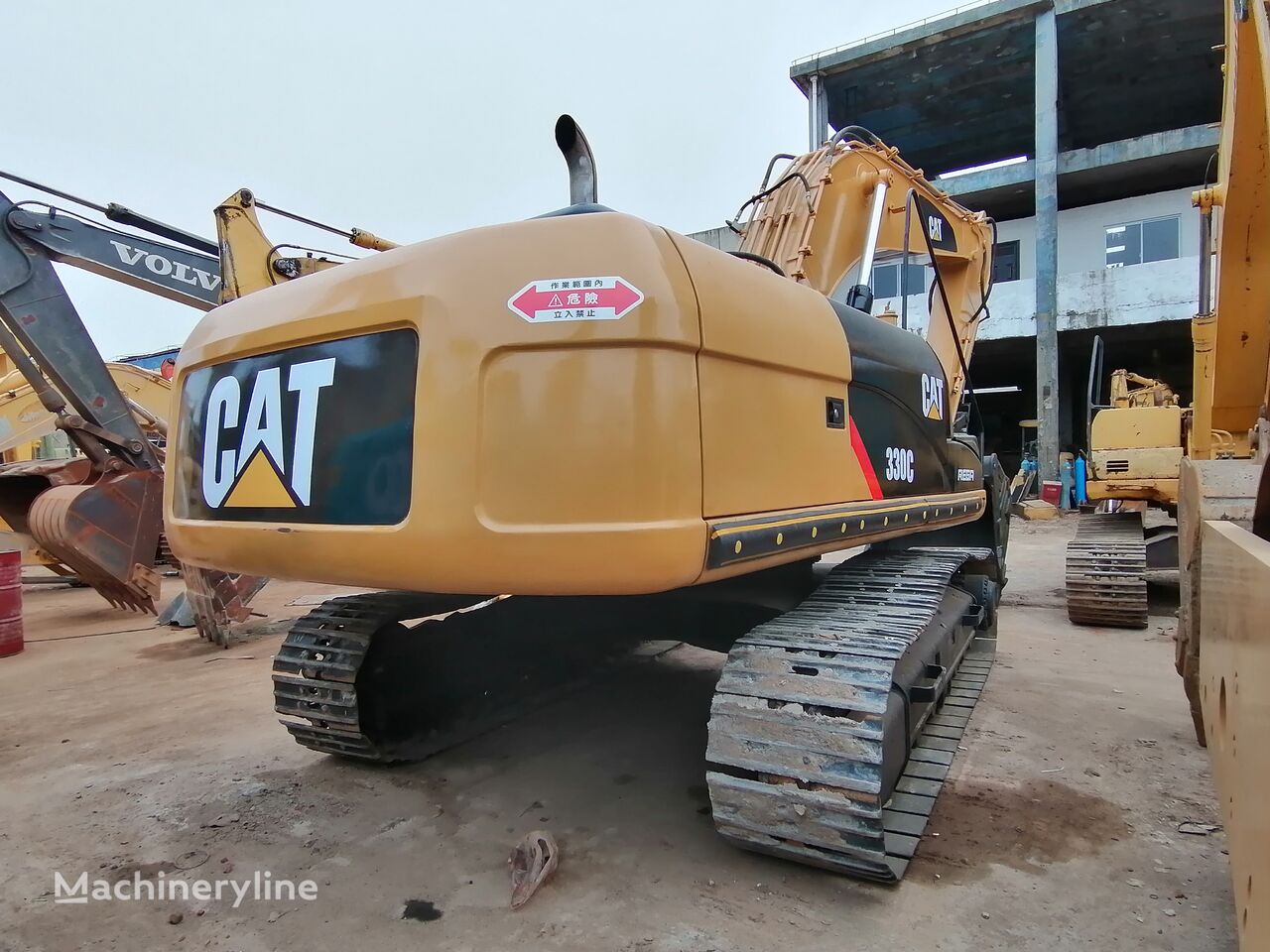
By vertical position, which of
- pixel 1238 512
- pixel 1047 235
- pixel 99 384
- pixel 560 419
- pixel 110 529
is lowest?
pixel 110 529

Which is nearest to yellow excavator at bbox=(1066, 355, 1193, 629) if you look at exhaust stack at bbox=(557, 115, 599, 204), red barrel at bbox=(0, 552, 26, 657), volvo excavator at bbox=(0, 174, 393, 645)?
exhaust stack at bbox=(557, 115, 599, 204)

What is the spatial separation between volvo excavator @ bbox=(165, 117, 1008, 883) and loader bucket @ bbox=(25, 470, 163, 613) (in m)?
4.52

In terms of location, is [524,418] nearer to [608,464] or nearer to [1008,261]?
[608,464]

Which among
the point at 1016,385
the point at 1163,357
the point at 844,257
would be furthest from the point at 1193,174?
the point at 844,257

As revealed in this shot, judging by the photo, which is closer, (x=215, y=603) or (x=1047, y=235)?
(x=215, y=603)

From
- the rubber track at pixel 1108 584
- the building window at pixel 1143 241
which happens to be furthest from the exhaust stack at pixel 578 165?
the building window at pixel 1143 241

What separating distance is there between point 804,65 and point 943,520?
916 inches

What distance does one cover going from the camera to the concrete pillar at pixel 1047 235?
19.4m

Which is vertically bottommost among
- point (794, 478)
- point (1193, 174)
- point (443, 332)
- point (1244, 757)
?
point (1244, 757)

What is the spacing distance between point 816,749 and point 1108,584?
16.1ft

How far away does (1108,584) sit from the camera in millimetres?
6035

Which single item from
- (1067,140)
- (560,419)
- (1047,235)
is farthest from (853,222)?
(1067,140)

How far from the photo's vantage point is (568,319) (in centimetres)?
195

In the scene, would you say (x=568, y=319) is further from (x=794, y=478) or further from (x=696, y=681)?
(x=696, y=681)
